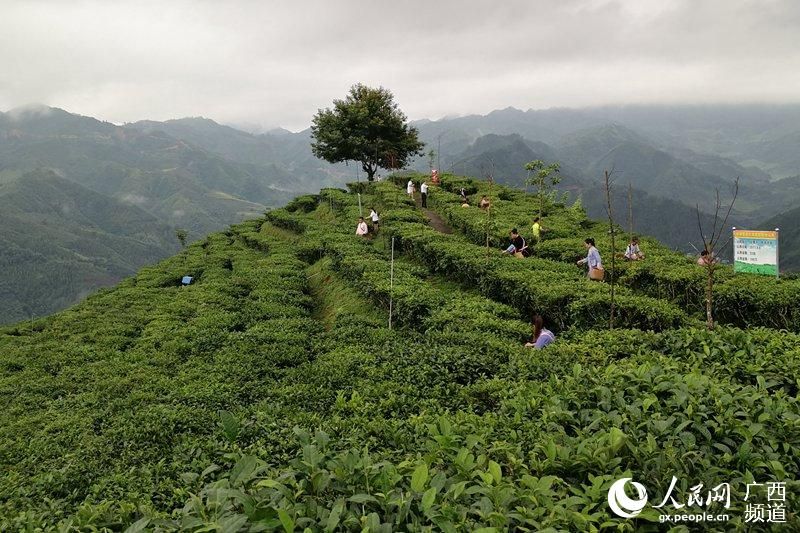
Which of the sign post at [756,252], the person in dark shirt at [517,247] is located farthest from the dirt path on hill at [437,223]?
the sign post at [756,252]

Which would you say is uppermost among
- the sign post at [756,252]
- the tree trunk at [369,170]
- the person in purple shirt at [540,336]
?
the tree trunk at [369,170]

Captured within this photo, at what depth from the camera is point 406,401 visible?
6.61 m

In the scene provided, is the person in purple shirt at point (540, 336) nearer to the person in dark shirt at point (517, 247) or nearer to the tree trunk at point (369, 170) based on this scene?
the person in dark shirt at point (517, 247)

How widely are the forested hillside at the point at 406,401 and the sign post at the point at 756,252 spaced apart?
44cm

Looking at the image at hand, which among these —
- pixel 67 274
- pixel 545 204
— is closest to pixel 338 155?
pixel 545 204

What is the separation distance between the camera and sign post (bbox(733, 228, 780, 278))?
1116 cm

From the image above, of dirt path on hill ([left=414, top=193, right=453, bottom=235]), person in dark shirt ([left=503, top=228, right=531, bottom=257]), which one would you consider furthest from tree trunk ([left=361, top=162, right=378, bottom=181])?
person in dark shirt ([left=503, top=228, right=531, bottom=257])

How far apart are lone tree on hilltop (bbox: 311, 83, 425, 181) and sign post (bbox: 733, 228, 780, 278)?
34.1 metres

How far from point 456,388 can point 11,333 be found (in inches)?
713

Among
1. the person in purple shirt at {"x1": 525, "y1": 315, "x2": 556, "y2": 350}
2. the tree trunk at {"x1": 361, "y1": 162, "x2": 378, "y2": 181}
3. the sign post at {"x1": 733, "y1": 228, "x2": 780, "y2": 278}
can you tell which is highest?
the tree trunk at {"x1": 361, "y1": 162, "x2": 378, "y2": 181}

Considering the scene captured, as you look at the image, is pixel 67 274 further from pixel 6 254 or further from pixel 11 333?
pixel 11 333

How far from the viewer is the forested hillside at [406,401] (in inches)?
128

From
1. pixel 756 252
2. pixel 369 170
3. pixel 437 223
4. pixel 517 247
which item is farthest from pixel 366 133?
pixel 756 252

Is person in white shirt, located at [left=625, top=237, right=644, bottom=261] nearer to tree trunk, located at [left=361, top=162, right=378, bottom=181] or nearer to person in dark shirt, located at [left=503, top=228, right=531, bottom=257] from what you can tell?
person in dark shirt, located at [left=503, top=228, right=531, bottom=257]
